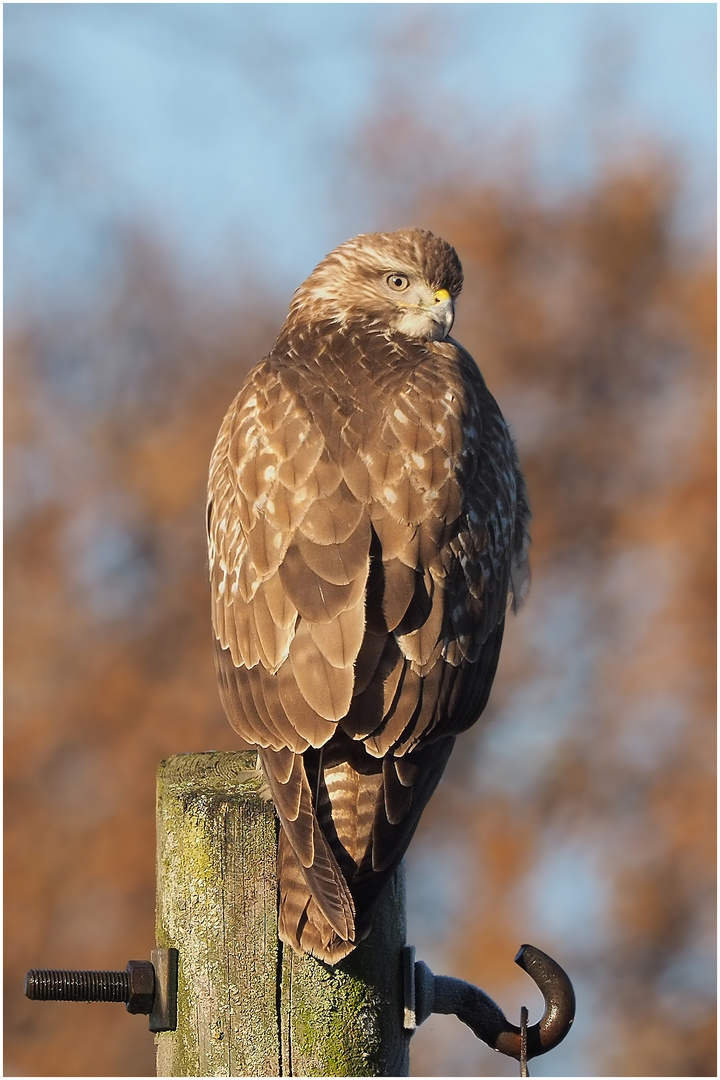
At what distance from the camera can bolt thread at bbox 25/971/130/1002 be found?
326 cm

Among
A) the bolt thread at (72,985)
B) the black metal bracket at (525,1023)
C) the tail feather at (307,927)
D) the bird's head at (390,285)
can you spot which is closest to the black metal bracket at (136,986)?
the bolt thread at (72,985)

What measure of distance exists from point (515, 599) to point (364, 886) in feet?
5.20

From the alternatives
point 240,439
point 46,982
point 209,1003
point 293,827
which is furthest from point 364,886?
point 240,439

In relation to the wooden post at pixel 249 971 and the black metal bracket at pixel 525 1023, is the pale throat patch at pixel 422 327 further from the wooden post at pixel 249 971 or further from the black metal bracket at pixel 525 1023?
the black metal bracket at pixel 525 1023

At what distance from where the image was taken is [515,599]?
457 centimetres

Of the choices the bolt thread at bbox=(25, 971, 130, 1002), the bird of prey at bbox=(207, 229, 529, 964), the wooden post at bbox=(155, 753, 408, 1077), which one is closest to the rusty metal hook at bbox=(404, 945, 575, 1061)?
the wooden post at bbox=(155, 753, 408, 1077)

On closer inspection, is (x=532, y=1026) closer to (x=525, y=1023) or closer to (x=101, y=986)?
(x=525, y=1023)

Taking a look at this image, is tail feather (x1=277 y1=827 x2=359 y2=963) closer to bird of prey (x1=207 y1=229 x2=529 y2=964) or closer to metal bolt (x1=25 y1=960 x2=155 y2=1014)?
bird of prey (x1=207 y1=229 x2=529 y2=964)

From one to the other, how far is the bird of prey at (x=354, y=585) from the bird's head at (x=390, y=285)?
28 centimetres

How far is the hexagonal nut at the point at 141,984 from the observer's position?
10.5ft

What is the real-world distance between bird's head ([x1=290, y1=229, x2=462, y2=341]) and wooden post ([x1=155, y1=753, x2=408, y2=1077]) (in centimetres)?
202

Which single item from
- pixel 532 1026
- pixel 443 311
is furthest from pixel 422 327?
pixel 532 1026

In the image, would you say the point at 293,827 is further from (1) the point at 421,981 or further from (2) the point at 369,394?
(2) the point at 369,394

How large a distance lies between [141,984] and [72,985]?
0.67 ft
